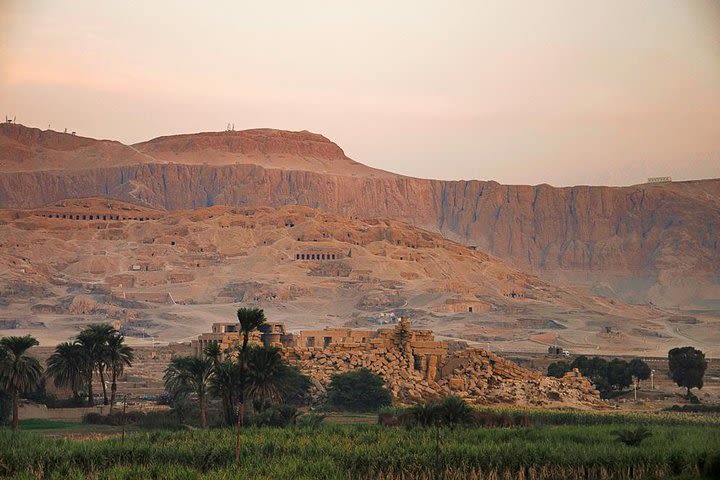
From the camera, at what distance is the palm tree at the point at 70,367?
5588cm

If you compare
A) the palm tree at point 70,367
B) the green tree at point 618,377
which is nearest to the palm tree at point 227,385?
the palm tree at point 70,367

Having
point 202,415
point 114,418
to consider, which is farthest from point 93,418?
point 202,415

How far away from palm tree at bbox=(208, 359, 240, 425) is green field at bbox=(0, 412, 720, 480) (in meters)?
6.07

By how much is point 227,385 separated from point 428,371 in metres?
15.7

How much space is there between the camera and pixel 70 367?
55.8m

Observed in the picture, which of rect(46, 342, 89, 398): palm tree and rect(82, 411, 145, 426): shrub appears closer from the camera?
rect(82, 411, 145, 426): shrub

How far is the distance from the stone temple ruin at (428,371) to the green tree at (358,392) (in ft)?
3.47

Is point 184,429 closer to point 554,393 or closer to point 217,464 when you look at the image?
point 217,464

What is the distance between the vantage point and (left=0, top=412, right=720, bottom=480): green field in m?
35.4

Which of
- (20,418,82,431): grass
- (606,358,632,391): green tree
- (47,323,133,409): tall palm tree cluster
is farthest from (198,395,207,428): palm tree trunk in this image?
(606,358,632,391): green tree

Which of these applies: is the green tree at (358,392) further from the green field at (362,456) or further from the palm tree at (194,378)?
the green field at (362,456)

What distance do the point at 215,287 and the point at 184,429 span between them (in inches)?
3949

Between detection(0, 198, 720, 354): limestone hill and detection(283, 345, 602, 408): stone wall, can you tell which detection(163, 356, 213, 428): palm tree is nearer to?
detection(283, 345, 602, 408): stone wall

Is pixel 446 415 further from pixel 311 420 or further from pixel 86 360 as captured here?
pixel 86 360
